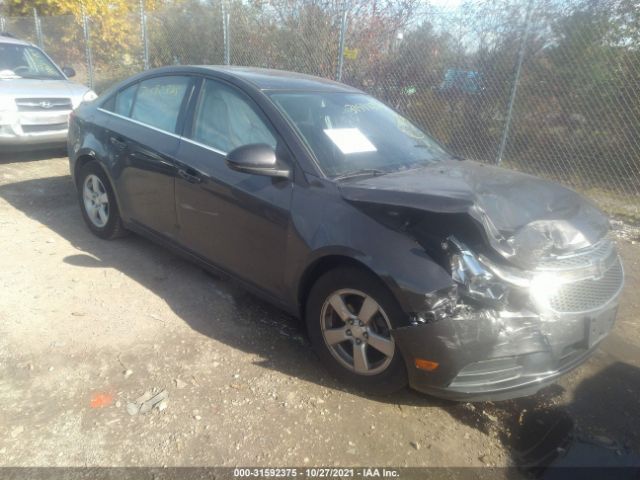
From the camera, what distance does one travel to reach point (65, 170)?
267 inches

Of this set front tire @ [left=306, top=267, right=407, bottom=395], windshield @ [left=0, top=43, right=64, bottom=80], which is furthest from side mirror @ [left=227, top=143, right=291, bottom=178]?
windshield @ [left=0, top=43, right=64, bottom=80]

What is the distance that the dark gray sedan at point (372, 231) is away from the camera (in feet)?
7.23

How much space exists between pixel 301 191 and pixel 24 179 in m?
5.24

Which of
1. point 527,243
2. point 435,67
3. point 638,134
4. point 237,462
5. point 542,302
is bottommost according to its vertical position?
point 237,462

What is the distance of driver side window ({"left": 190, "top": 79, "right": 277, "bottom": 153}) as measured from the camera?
3.04 meters

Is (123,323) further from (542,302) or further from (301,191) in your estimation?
(542,302)

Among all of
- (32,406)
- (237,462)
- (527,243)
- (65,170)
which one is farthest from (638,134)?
(65,170)

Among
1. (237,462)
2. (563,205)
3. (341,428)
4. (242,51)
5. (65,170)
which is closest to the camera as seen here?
(237,462)

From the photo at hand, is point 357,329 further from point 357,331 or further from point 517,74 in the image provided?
point 517,74

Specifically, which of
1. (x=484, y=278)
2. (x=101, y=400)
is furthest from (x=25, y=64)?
(x=484, y=278)

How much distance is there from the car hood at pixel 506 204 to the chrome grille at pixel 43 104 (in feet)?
20.2

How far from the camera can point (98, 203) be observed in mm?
4398

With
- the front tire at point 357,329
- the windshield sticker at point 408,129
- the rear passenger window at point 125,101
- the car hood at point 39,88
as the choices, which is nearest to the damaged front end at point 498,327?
the front tire at point 357,329

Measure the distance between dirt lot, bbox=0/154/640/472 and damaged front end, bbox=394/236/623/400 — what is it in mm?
329
